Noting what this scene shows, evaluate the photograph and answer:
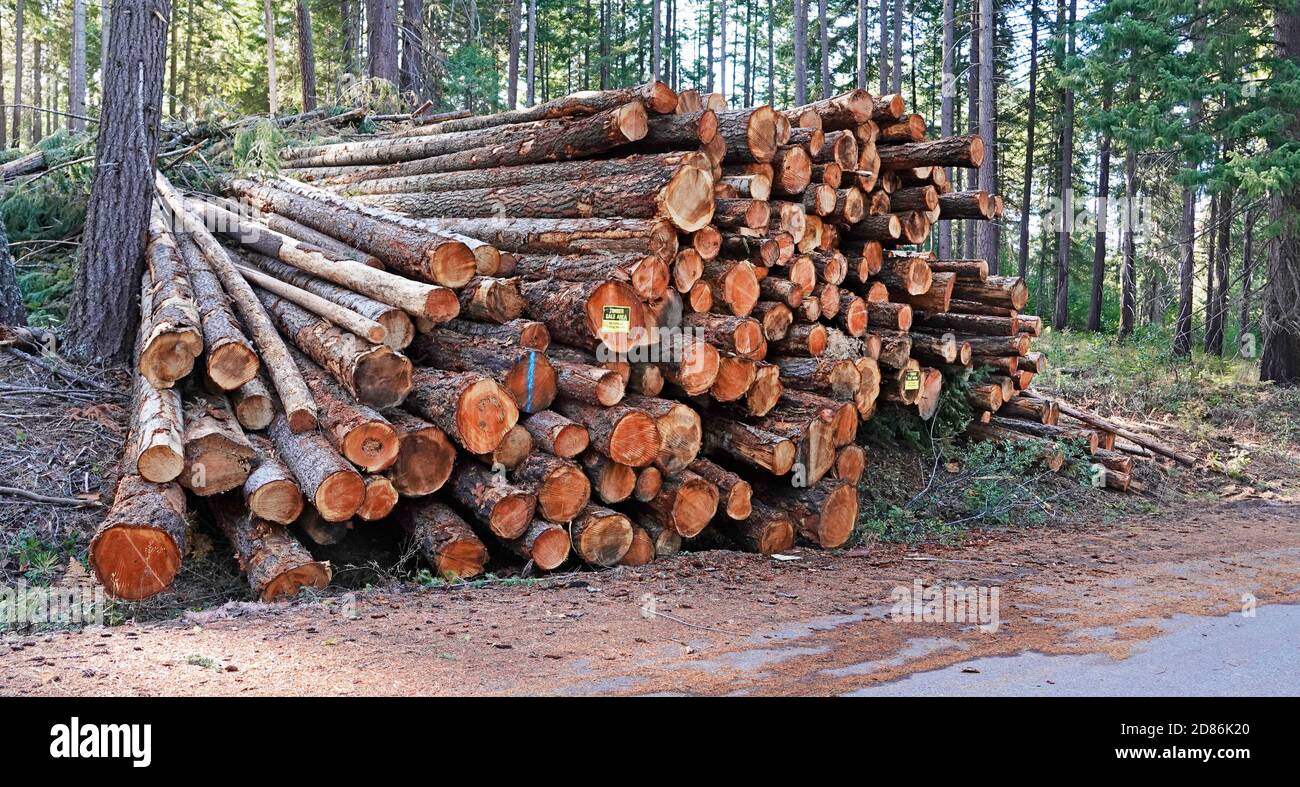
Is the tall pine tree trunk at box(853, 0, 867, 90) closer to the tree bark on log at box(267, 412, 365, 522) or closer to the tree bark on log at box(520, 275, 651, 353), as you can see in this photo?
the tree bark on log at box(520, 275, 651, 353)

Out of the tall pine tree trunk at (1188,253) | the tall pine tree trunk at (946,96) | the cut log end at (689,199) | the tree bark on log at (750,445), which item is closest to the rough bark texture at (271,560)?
the tree bark on log at (750,445)

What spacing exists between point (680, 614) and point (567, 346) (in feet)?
9.21

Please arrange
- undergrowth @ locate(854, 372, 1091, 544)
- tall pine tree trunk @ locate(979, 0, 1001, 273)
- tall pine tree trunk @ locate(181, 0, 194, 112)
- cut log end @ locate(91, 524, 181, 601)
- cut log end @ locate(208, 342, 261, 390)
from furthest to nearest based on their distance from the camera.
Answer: tall pine tree trunk @ locate(181, 0, 194, 112) < tall pine tree trunk @ locate(979, 0, 1001, 273) < undergrowth @ locate(854, 372, 1091, 544) < cut log end @ locate(208, 342, 261, 390) < cut log end @ locate(91, 524, 181, 601)

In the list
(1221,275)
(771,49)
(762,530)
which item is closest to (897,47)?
(1221,275)

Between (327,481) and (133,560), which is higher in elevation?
(327,481)

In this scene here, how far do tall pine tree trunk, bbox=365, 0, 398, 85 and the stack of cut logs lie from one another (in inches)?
418

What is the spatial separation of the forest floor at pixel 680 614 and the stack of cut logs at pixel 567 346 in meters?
0.45

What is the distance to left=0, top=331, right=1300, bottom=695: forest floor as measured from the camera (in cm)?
429

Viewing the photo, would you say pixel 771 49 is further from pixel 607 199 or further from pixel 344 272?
pixel 344 272

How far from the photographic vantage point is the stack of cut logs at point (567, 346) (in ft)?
21.1

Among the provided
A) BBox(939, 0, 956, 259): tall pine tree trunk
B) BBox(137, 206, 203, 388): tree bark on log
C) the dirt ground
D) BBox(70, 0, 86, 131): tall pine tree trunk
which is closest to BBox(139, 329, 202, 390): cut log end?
BBox(137, 206, 203, 388): tree bark on log

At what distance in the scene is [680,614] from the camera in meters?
5.61

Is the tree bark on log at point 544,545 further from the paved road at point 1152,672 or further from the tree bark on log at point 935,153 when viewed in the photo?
the tree bark on log at point 935,153
